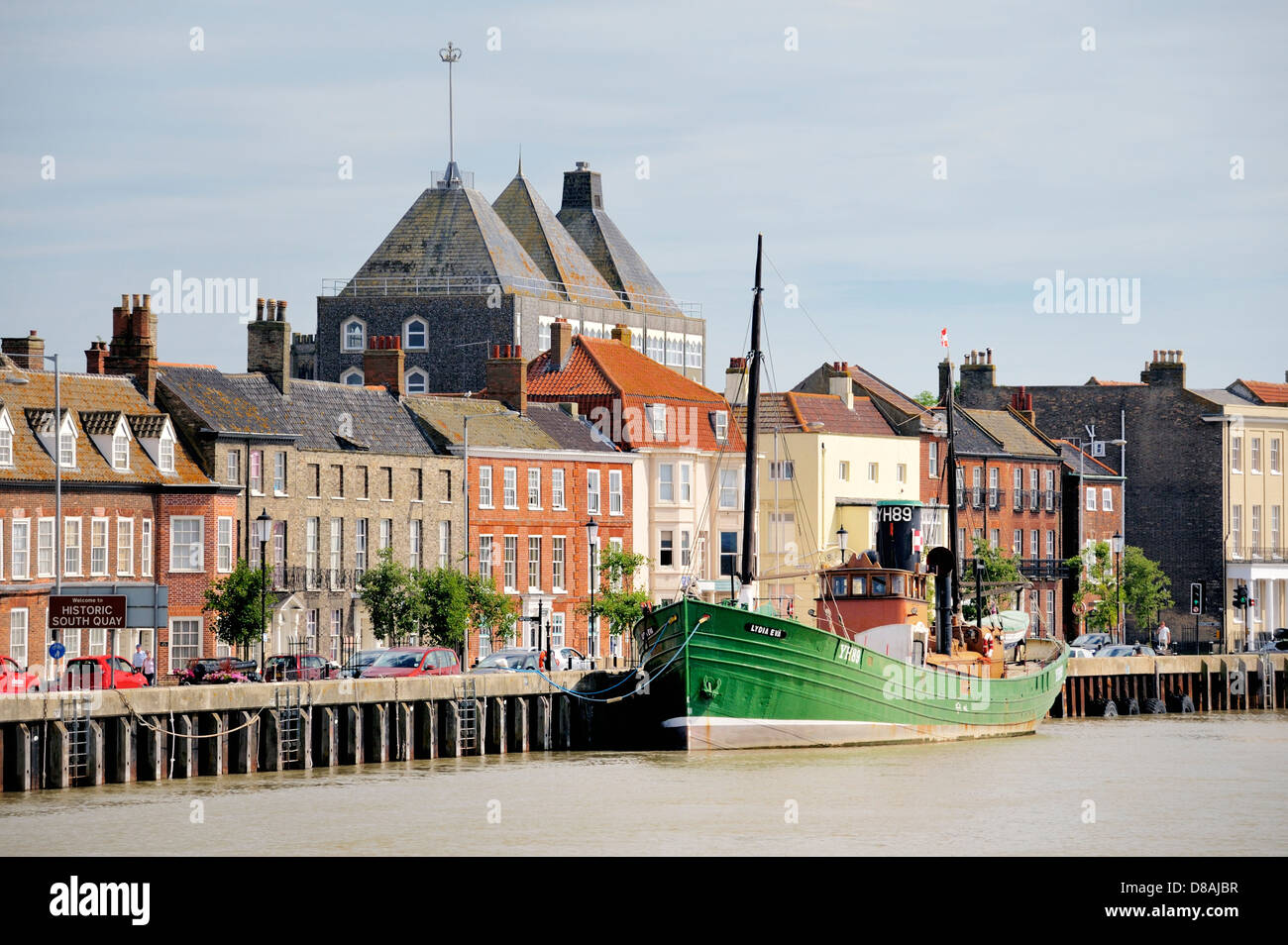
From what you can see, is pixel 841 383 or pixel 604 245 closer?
pixel 841 383

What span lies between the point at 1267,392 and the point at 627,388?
43.3 meters

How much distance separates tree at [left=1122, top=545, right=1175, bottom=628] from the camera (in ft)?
369

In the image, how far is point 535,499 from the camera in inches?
3514

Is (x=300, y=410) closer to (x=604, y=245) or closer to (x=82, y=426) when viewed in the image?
(x=82, y=426)

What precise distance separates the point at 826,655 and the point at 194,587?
25.1 metres

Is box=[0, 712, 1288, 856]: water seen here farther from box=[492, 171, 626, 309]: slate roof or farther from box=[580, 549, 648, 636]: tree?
box=[492, 171, 626, 309]: slate roof

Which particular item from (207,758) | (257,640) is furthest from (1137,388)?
(207,758)

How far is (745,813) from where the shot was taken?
43469 mm

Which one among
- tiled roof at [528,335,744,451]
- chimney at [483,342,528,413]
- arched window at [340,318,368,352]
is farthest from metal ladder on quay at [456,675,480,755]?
arched window at [340,318,368,352]

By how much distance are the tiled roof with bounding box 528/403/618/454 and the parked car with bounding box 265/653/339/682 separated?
2771 centimetres

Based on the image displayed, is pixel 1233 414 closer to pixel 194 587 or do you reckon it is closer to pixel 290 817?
pixel 194 587

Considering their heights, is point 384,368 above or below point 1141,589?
above

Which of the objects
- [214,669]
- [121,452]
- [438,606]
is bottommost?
[214,669]

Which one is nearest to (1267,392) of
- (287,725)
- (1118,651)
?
(1118,651)
